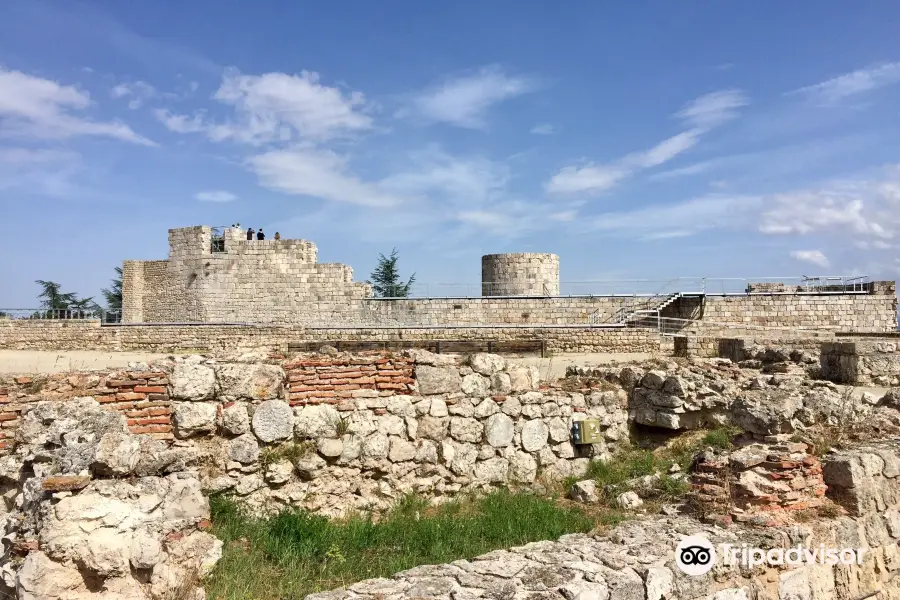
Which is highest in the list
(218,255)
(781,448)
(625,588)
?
(218,255)

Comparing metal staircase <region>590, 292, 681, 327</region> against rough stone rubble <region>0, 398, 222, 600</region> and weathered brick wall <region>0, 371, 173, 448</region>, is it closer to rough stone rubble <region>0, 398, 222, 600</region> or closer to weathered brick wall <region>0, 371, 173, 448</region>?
weathered brick wall <region>0, 371, 173, 448</region>

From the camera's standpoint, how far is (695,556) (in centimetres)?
448

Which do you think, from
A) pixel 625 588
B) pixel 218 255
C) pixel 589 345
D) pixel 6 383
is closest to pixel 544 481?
pixel 625 588

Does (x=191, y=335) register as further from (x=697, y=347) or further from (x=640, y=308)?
(x=697, y=347)

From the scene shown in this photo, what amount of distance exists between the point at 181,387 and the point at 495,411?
3.10 metres

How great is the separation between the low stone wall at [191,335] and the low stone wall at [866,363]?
29.3ft

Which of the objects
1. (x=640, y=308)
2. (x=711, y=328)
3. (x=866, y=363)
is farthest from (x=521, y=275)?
(x=866, y=363)

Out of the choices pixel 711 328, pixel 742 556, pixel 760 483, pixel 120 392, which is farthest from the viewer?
pixel 711 328

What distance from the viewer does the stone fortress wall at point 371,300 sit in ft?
81.6

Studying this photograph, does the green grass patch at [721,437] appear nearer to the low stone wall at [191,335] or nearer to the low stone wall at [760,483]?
the low stone wall at [760,483]

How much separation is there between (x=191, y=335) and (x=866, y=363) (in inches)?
843

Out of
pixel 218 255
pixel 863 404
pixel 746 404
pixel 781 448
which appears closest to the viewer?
pixel 781 448

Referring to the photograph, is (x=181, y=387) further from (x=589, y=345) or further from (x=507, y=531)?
(x=589, y=345)

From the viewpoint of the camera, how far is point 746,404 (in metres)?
7.07
